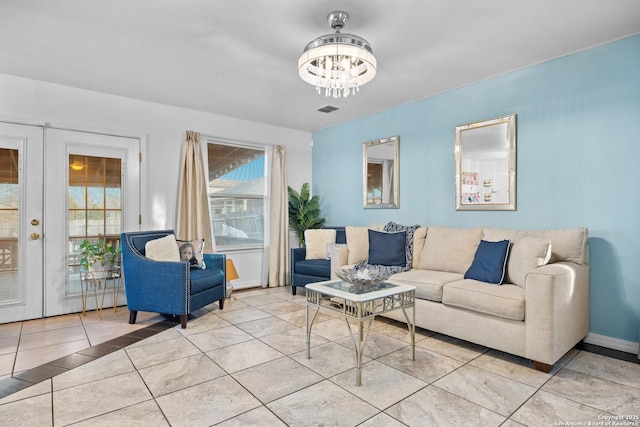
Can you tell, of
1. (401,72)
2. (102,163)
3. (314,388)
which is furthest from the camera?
(102,163)

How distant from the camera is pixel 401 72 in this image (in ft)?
11.6

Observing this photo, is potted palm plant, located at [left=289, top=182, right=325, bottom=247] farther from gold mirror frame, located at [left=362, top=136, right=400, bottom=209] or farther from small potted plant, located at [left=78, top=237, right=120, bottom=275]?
small potted plant, located at [left=78, top=237, right=120, bottom=275]

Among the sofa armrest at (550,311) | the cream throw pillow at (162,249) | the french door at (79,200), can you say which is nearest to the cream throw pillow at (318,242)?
the cream throw pillow at (162,249)

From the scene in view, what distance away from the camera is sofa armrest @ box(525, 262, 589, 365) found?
2.41 m

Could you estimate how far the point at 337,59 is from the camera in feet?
8.57

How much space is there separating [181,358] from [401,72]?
10.7 ft

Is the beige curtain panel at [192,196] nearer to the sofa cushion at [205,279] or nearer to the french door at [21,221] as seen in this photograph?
the sofa cushion at [205,279]

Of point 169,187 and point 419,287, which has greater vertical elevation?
point 169,187

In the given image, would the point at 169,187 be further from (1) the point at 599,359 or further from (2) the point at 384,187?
(1) the point at 599,359

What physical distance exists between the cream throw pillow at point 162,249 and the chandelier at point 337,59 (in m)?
2.35

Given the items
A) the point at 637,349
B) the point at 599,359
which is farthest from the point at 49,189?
the point at 637,349

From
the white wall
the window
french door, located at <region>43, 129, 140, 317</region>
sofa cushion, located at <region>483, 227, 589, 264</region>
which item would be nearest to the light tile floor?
french door, located at <region>43, 129, 140, 317</region>

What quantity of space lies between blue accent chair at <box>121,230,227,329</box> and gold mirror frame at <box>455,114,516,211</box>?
2955mm

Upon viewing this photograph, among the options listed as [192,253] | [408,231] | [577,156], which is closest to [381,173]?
[408,231]
